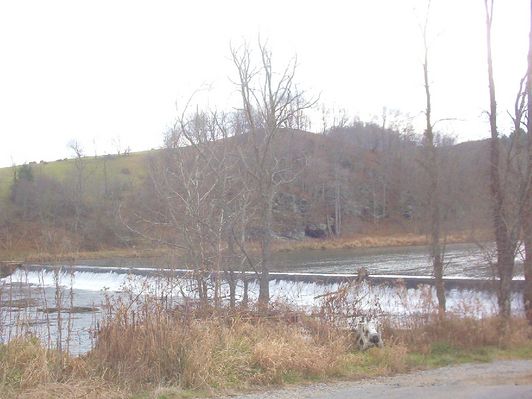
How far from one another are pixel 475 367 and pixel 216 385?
381 cm

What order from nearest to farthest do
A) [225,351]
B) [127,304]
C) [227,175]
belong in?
[225,351]
[127,304]
[227,175]

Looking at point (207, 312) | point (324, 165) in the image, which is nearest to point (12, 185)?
point (324, 165)

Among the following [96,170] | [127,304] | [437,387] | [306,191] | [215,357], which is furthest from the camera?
[96,170]

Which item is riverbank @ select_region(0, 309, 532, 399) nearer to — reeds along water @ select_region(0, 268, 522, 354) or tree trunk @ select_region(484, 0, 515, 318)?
reeds along water @ select_region(0, 268, 522, 354)

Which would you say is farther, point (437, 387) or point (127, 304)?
point (127, 304)

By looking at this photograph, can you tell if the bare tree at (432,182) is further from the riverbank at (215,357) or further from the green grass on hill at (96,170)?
the green grass on hill at (96,170)

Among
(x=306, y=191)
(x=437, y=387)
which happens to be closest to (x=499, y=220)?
(x=437, y=387)

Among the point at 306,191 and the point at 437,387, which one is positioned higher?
the point at 306,191

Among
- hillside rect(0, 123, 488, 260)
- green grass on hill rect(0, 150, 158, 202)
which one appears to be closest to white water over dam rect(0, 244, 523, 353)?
hillside rect(0, 123, 488, 260)

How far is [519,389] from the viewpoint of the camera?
7.40 metres

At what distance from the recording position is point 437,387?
7.62 metres

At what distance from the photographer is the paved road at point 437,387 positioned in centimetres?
718

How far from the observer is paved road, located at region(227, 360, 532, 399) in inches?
283

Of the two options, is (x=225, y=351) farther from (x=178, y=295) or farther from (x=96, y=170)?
(x=96, y=170)
